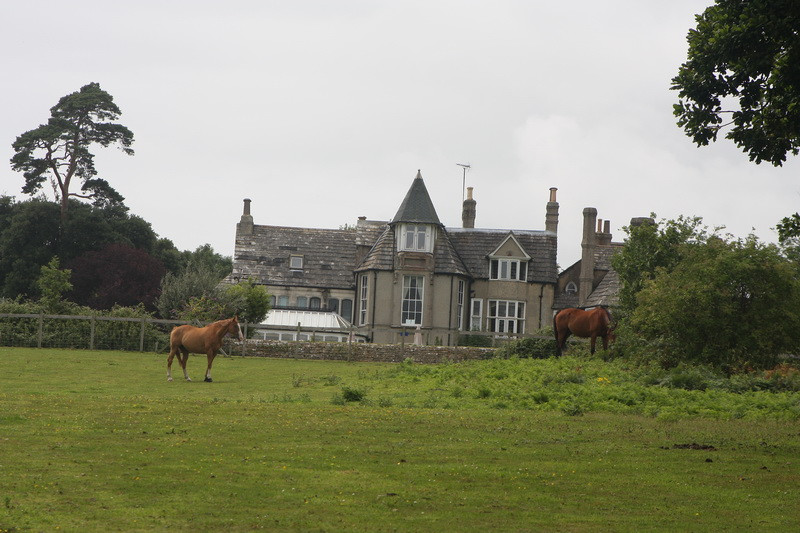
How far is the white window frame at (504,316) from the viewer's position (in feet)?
234

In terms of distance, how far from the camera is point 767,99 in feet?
59.7

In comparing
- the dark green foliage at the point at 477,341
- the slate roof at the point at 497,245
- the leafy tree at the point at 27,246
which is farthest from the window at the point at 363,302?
the leafy tree at the point at 27,246

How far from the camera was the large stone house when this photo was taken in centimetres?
→ 6756

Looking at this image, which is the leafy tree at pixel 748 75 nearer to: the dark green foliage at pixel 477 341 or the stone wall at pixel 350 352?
the stone wall at pixel 350 352

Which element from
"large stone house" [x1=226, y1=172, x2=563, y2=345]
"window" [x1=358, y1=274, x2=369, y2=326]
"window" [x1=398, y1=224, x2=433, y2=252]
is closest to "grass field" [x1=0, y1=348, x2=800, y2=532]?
"large stone house" [x1=226, y1=172, x2=563, y2=345]

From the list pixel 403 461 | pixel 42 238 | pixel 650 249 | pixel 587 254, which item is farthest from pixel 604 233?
pixel 403 461

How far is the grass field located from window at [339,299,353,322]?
157 feet

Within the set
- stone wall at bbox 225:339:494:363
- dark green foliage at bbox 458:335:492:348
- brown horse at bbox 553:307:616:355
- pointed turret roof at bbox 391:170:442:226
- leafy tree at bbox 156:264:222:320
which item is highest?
pointed turret roof at bbox 391:170:442:226

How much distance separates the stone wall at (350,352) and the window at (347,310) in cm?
2341

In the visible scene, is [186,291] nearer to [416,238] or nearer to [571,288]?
[416,238]

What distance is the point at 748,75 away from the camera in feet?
59.7

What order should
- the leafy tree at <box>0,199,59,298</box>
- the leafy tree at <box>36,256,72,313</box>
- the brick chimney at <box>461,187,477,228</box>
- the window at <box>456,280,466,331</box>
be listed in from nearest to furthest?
the leafy tree at <box>36,256,72,313</box>
the window at <box>456,280,466,331</box>
the brick chimney at <box>461,187,477,228</box>
the leafy tree at <box>0,199,59,298</box>

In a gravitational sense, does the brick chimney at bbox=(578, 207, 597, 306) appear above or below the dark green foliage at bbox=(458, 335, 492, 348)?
above

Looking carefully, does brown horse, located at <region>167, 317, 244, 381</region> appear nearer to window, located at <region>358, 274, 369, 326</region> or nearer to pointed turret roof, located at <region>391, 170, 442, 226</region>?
pointed turret roof, located at <region>391, 170, 442, 226</region>
